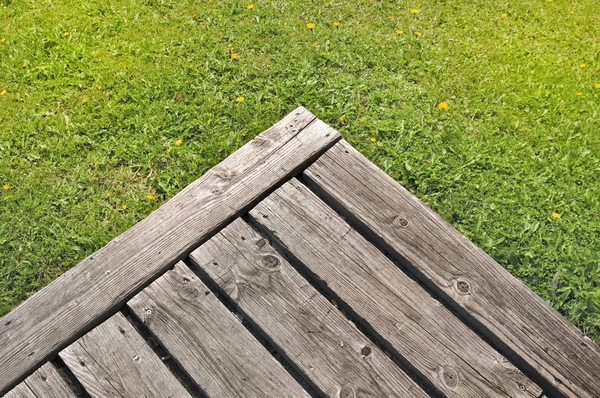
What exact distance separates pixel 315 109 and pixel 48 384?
80.8 inches

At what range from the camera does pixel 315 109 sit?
3.39m

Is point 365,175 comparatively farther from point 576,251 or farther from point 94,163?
point 94,163

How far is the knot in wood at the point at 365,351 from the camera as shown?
2.18 metres

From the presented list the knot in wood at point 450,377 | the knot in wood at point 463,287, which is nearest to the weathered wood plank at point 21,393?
the knot in wood at point 450,377

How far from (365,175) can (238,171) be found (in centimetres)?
59

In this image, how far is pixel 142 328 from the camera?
251 cm

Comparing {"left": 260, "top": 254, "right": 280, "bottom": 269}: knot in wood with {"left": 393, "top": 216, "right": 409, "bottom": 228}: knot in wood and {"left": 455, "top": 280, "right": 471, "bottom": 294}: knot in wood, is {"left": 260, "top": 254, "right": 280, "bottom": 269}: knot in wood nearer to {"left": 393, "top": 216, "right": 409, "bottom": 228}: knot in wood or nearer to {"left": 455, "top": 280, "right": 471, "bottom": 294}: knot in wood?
{"left": 393, "top": 216, "right": 409, "bottom": 228}: knot in wood

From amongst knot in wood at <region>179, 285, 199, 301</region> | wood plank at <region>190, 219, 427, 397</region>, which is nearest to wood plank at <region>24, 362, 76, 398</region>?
knot in wood at <region>179, 285, 199, 301</region>

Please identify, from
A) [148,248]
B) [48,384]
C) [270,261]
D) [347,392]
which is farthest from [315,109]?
[48,384]

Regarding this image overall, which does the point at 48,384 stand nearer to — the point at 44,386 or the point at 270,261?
the point at 44,386

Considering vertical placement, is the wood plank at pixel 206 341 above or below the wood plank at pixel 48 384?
above

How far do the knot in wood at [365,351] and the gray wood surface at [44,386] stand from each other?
1111 millimetres

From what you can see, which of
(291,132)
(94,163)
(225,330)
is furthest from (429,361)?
(94,163)

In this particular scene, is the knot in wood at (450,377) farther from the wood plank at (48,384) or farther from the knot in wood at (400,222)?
the wood plank at (48,384)
